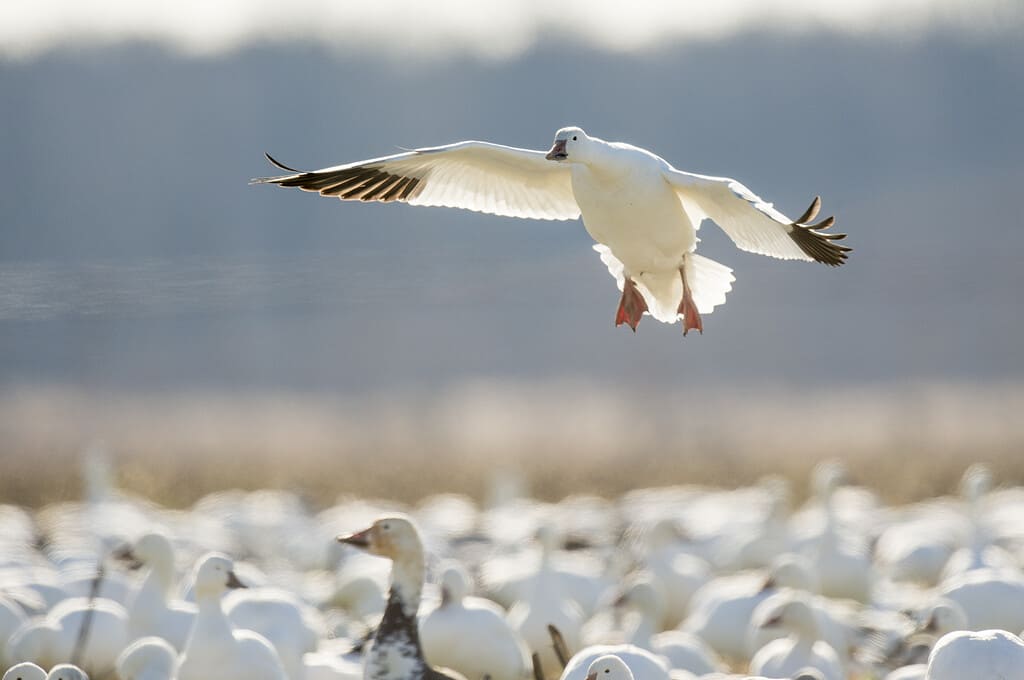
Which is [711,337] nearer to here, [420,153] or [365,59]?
[365,59]

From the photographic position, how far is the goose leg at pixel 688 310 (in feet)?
18.2

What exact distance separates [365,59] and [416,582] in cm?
5711

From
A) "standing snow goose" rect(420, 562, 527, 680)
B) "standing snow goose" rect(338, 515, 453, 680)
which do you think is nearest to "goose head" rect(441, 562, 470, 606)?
"standing snow goose" rect(420, 562, 527, 680)

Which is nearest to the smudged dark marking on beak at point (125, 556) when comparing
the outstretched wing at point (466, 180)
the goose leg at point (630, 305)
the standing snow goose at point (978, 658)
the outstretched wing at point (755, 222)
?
the outstretched wing at point (466, 180)

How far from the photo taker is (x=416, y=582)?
488 cm

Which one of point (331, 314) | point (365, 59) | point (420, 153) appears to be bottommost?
point (331, 314)

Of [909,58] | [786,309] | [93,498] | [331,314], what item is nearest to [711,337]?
[786,309]

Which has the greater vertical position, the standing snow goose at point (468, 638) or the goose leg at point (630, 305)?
the goose leg at point (630, 305)

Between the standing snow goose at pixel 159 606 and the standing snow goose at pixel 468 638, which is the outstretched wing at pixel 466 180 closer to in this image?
the standing snow goose at pixel 468 638

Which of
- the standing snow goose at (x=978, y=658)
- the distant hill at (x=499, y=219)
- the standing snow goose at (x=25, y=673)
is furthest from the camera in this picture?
the distant hill at (x=499, y=219)

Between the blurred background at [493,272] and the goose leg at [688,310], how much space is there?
4965 mm

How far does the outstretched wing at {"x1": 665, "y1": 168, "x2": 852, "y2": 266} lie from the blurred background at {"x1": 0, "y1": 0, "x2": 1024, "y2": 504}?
5467 mm

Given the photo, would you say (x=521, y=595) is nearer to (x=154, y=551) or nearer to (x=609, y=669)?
(x=154, y=551)

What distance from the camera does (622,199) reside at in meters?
5.14
